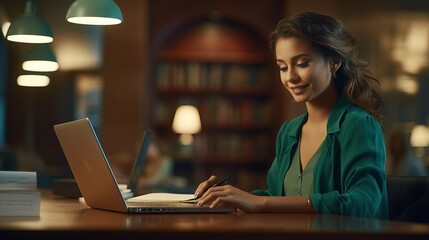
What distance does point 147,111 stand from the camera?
365 inches

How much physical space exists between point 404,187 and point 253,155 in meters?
7.07

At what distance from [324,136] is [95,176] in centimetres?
77

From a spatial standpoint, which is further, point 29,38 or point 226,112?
point 226,112

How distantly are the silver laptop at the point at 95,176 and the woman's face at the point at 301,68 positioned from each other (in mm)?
491

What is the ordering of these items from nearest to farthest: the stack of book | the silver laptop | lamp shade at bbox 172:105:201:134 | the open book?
the stack of book < the silver laptop < the open book < lamp shade at bbox 172:105:201:134

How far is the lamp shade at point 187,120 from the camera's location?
29.4ft

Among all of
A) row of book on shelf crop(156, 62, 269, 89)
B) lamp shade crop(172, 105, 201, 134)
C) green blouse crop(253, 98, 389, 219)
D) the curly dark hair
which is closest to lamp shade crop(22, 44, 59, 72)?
the curly dark hair

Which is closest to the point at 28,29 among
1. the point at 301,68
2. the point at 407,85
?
the point at 301,68

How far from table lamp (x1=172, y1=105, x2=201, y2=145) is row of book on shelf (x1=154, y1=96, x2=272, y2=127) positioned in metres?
0.47

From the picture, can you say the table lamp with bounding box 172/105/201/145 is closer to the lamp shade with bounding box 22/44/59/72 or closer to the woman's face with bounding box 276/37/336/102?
the lamp shade with bounding box 22/44/59/72

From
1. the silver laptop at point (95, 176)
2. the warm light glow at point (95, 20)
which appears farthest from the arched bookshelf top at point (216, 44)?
the silver laptop at point (95, 176)

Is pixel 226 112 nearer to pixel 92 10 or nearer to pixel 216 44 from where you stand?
pixel 216 44

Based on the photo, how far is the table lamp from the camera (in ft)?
29.4

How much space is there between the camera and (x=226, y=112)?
9547 millimetres
